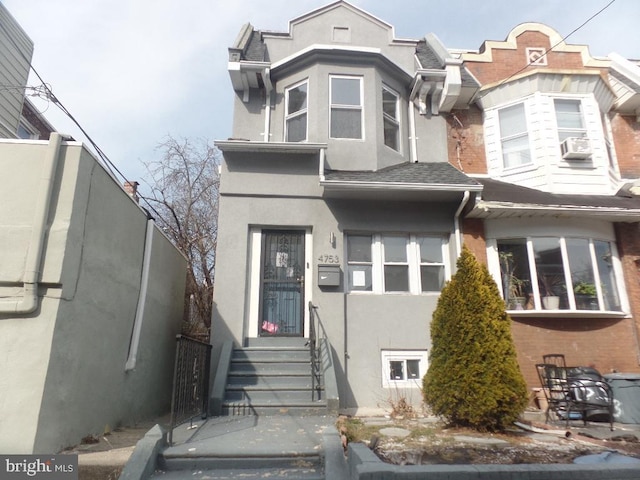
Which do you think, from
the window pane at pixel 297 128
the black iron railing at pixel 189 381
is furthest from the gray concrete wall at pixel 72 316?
the window pane at pixel 297 128

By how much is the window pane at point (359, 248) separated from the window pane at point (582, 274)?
3.83 metres

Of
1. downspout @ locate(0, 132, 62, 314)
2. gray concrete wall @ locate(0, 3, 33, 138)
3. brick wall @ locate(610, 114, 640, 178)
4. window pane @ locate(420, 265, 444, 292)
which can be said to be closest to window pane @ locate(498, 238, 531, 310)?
window pane @ locate(420, 265, 444, 292)

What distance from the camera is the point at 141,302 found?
677 centimetres

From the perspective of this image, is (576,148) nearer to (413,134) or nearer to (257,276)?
(413,134)

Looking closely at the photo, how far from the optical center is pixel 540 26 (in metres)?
9.79

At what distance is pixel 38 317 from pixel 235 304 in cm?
330

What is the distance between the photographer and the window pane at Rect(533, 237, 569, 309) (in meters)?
7.58

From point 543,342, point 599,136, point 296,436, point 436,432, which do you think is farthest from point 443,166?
point 296,436

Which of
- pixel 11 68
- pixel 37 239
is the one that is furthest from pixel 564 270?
pixel 11 68

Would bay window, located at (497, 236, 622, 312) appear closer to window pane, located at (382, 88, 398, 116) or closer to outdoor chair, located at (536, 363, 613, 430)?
outdoor chair, located at (536, 363, 613, 430)

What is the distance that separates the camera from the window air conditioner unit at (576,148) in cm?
827

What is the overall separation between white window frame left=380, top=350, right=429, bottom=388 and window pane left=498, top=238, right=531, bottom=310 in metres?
1.92

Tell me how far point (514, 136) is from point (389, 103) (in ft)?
9.31

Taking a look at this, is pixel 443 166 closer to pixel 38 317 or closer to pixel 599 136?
pixel 599 136
